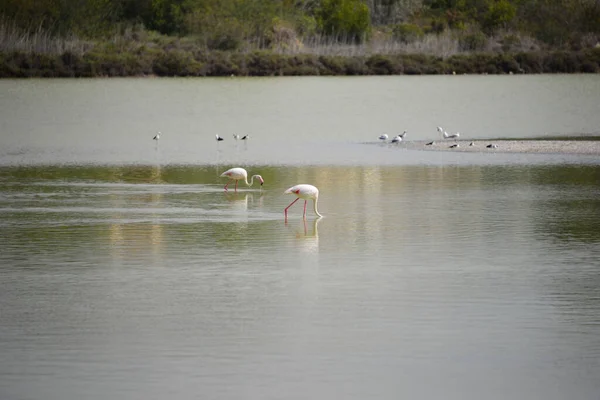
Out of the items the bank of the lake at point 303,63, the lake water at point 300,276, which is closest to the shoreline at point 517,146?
A: the lake water at point 300,276

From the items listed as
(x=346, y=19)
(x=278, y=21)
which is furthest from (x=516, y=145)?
(x=278, y=21)

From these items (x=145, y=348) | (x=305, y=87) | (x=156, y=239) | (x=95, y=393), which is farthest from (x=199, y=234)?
(x=305, y=87)

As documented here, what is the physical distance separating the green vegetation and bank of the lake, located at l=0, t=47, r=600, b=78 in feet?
0.19

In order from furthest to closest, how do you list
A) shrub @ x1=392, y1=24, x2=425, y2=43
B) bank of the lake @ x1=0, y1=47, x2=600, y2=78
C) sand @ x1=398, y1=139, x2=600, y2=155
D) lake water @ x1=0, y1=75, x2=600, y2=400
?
1. shrub @ x1=392, y1=24, x2=425, y2=43
2. bank of the lake @ x1=0, y1=47, x2=600, y2=78
3. sand @ x1=398, y1=139, x2=600, y2=155
4. lake water @ x1=0, y1=75, x2=600, y2=400

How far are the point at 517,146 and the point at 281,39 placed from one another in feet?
178

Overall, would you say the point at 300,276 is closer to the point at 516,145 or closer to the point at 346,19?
the point at 516,145

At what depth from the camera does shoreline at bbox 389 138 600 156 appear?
1115 inches

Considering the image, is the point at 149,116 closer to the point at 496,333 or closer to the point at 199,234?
the point at 199,234

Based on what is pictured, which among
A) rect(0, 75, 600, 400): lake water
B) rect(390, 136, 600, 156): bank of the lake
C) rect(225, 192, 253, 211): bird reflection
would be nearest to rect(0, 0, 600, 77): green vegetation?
rect(390, 136, 600, 156): bank of the lake

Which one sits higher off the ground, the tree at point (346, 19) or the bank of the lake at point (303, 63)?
the tree at point (346, 19)

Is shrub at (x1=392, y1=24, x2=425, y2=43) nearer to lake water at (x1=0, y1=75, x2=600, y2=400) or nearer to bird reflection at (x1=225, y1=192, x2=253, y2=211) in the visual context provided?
lake water at (x1=0, y1=75, x2=600, y2=400)

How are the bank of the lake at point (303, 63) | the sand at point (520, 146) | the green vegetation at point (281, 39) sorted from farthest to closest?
the green vegetation at point (281, 39), the bank of the lake at point (303, 63), the sand at point (520, 146)

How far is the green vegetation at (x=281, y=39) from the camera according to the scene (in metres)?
73.2

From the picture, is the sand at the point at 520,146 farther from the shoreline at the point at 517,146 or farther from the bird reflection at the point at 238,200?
the bird reflection at the point at 238,200
